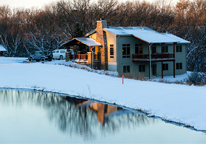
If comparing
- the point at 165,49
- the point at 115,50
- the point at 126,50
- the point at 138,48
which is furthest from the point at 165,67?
the point at 115,50

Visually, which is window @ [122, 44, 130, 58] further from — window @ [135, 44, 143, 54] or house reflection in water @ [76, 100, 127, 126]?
house reflection in water @ [76, 100, 127, 126]

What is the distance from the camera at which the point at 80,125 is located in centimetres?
1838

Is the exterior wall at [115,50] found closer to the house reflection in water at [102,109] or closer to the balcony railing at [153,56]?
the balcony railing at [153,56]

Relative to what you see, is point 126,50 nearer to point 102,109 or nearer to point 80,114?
point 102,109

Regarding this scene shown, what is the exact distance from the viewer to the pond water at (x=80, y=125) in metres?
15.5

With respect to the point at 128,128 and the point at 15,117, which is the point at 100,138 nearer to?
the point at 128,128

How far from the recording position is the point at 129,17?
7938cm

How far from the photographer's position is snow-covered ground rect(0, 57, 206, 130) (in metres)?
19.3

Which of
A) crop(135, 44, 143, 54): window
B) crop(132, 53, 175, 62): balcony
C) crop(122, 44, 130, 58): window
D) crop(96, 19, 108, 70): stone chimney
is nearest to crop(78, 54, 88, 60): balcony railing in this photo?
crop(96, 19, 108, 70): stone chimney

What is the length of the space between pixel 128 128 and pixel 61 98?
1025cm

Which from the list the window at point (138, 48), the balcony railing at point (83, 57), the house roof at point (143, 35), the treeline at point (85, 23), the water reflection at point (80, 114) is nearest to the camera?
the water reflection at point (80, 114)

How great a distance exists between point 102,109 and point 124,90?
4912mm

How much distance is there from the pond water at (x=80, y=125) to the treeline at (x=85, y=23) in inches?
2001

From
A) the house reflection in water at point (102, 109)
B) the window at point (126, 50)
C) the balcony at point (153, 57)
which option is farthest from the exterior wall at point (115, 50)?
the house reflection in water at point (102, 109)
